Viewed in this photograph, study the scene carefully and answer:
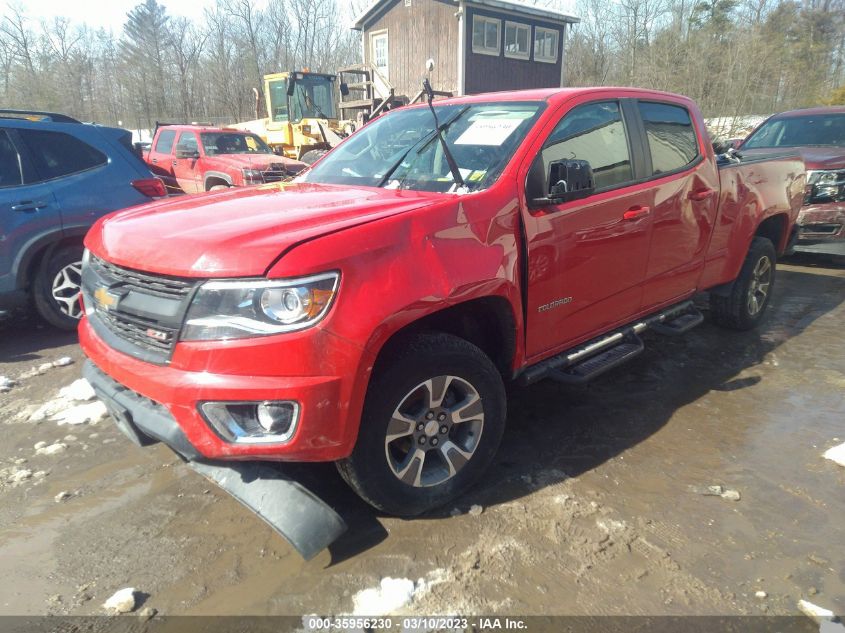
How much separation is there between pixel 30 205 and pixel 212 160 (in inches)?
247

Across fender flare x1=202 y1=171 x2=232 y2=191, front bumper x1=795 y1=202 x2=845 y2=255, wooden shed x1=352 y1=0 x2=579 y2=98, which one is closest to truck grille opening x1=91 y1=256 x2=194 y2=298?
front bumper x1=795 y1=202 x2=845 y2=255

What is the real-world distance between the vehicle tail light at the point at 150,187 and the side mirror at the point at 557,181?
13.6 feet


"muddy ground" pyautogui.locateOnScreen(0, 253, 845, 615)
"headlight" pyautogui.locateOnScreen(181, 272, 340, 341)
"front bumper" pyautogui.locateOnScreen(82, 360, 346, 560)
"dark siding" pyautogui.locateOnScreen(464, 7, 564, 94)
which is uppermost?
"dark siding" pyautogui.locateOnScreen(464, 7, 564, 94)

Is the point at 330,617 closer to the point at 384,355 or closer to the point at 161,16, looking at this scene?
the point at 384,355

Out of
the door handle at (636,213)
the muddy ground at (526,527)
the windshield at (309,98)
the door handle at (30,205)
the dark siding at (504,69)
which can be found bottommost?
the muddy ground at (526,527)

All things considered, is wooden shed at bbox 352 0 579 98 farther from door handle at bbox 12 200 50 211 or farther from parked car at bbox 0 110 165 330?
door handle at bbox 12 200 50 211

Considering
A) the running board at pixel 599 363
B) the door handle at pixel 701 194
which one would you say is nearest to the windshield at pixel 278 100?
the door handle at pixel 701 194

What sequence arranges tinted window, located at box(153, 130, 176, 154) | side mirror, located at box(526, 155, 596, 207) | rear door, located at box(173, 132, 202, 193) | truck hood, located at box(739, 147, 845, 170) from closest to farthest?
side mirror, located at box(526, 155, 596, 207), truck hood, located at box(739, 147, 845, 170), rear door, located at box(173, 132, 202, 193), tinted window, located at box(153, 130, 176, 154)

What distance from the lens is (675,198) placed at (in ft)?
12.5

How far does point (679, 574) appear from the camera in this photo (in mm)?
2395

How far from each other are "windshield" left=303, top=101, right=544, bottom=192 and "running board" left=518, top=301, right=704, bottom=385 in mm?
1048

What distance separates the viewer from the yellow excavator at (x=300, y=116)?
52.0 feet

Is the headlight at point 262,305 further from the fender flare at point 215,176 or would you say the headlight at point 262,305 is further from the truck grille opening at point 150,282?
the fender flare at point 215,176

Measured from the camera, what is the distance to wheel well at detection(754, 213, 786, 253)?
5.24 m
